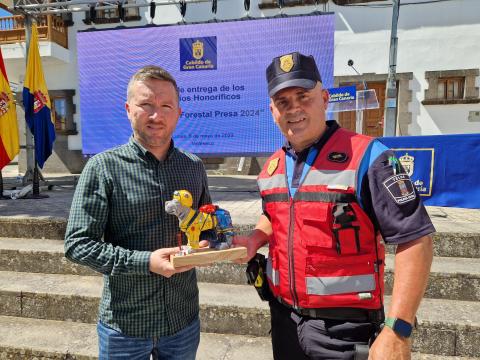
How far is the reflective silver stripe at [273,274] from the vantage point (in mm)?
1610

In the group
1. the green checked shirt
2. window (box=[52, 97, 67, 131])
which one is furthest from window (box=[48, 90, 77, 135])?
the green checked shirt

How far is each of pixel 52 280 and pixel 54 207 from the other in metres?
2.16

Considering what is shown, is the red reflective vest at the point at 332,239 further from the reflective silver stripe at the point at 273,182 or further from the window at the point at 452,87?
the window at the point at 452,87

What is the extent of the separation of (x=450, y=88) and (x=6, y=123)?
1116cm

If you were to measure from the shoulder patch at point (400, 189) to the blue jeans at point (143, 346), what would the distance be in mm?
1134

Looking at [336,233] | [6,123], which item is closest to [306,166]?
[336,233]

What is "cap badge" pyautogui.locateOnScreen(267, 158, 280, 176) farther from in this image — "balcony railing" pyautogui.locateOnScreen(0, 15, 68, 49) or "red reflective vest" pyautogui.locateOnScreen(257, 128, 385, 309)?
"balcony railing" pyautogui.locateOnScreen(0, 15, 68, 49)

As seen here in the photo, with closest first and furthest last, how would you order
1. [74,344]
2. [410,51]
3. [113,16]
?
[74,344], [410,51], [113,16]

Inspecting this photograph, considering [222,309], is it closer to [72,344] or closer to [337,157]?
[72,344]

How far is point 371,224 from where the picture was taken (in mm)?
1394

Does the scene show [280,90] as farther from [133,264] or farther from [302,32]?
[302,32]

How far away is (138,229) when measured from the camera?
1.56m

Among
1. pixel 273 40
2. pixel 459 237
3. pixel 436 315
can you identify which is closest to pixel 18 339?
pixel 436 315

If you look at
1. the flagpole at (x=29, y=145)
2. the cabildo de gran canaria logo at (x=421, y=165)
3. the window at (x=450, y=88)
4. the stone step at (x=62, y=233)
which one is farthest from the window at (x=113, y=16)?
the cabildo de gran canaria logo at (x=421, y=165)
